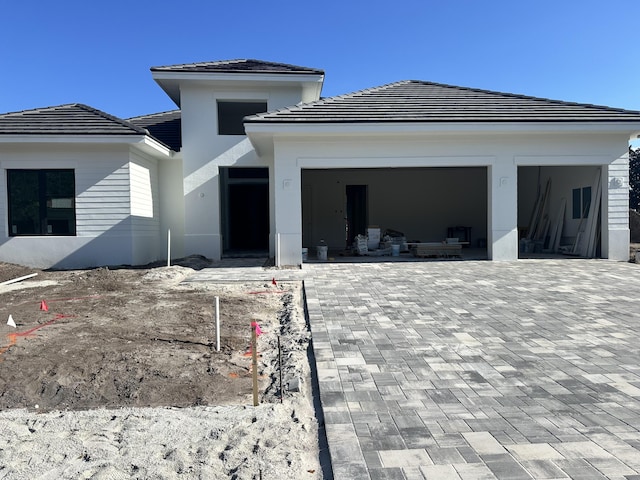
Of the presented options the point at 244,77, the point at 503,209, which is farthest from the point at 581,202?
the point at 244,77

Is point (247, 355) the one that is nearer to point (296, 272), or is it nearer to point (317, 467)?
point (317, 467)

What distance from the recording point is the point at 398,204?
738 inches

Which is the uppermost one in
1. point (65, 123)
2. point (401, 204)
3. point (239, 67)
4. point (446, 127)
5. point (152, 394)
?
point (239, 67)

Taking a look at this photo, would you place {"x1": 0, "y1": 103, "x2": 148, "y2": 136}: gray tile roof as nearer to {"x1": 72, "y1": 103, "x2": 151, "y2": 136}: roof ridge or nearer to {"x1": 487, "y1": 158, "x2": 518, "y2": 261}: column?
{"x1": 72, "y1": 103, "x2": 151, "y2": 136}: roof ridge

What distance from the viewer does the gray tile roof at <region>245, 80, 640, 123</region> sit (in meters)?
11.5

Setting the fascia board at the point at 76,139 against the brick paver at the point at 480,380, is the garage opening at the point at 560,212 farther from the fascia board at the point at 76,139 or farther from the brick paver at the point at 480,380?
the fascia board at the point at 76,139

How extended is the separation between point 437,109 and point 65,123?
10783mm

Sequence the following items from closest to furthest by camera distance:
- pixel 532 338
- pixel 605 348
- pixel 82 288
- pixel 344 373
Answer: pixel 344 373
pixel 605 348
pixel 532 338
pixel 82 288

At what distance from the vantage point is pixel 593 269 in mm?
10484

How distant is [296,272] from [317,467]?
25.9 feet

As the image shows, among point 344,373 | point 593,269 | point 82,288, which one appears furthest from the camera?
point 593,269

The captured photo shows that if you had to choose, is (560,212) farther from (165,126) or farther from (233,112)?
(165,126)

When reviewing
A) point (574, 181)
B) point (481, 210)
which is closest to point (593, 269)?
point (574, 181)

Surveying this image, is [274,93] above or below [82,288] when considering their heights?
above
